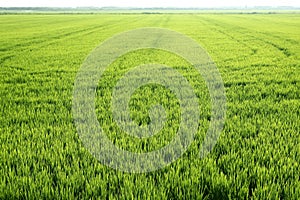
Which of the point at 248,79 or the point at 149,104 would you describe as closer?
the point at 149,104

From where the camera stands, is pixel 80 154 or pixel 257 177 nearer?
pixel 257 177

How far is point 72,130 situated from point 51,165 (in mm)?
1038

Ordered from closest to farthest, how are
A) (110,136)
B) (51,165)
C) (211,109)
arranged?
(51,165) → (110,136) → (211,109)

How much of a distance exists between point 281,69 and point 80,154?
791cm

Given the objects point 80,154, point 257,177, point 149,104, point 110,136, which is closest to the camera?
point 257,177

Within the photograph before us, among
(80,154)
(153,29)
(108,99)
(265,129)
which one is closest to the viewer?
(80,154)

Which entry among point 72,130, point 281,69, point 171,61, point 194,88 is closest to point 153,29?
point 171,61

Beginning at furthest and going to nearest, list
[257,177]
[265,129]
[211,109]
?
[211,109], [265,129], [257,177]

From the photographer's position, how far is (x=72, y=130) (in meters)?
4.14

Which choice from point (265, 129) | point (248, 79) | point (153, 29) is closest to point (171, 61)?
point (248, 79)

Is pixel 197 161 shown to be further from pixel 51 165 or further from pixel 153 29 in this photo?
pixel 153 29

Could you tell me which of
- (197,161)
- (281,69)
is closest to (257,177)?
(197,161)

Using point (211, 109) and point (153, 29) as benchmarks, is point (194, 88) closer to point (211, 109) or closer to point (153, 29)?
point (211, 109)

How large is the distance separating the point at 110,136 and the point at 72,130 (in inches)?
26.8
